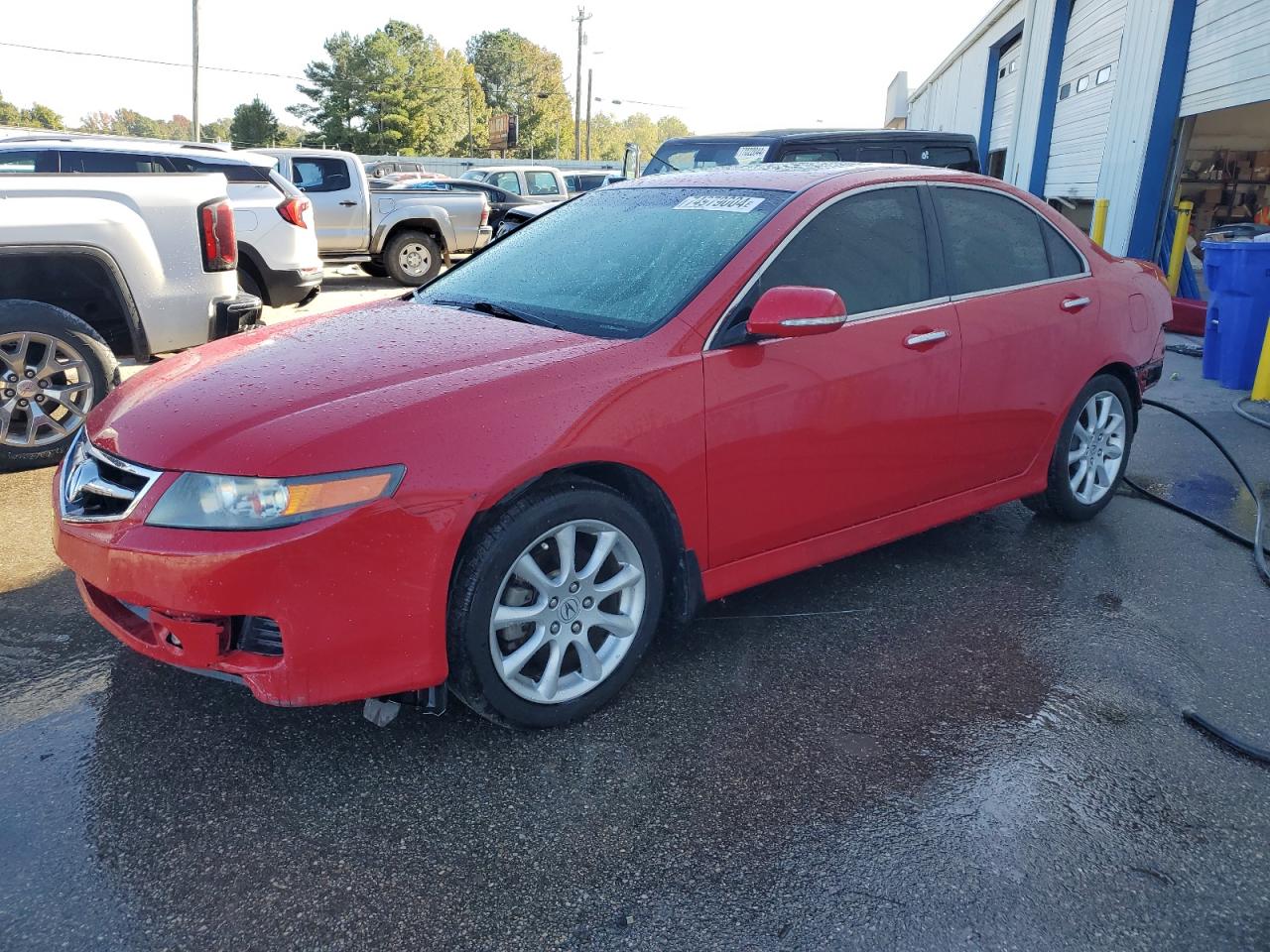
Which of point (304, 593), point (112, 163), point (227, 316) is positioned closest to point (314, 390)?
point (304, 593)

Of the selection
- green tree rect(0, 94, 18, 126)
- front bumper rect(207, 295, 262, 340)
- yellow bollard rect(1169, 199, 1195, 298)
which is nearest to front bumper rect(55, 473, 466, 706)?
A: front bumper rect(207, 295, 262, 340)

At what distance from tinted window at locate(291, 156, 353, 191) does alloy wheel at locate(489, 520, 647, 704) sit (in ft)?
41.5

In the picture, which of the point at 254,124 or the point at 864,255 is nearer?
the point at 864,255

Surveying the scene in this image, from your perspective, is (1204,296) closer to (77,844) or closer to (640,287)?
(640,287)

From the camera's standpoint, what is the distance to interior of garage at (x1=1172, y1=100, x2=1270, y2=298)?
15.3 meters

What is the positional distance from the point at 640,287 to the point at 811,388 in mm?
665

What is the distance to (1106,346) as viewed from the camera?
4395 mm

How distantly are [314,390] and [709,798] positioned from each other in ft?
5.08

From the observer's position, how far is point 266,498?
7.84 ft

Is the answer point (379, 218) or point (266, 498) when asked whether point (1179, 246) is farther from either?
point (266, 498)

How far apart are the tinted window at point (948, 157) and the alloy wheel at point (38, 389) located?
7.99 meters

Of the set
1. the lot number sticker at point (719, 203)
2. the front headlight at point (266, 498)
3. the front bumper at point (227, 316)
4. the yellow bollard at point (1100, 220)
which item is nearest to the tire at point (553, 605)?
the front headlight at point (266, 498)

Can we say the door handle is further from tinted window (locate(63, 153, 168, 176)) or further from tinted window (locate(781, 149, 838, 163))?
tinted window (locate(63, 153, 168, 176))

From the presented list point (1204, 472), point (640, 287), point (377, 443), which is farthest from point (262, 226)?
point (1204, 472)
